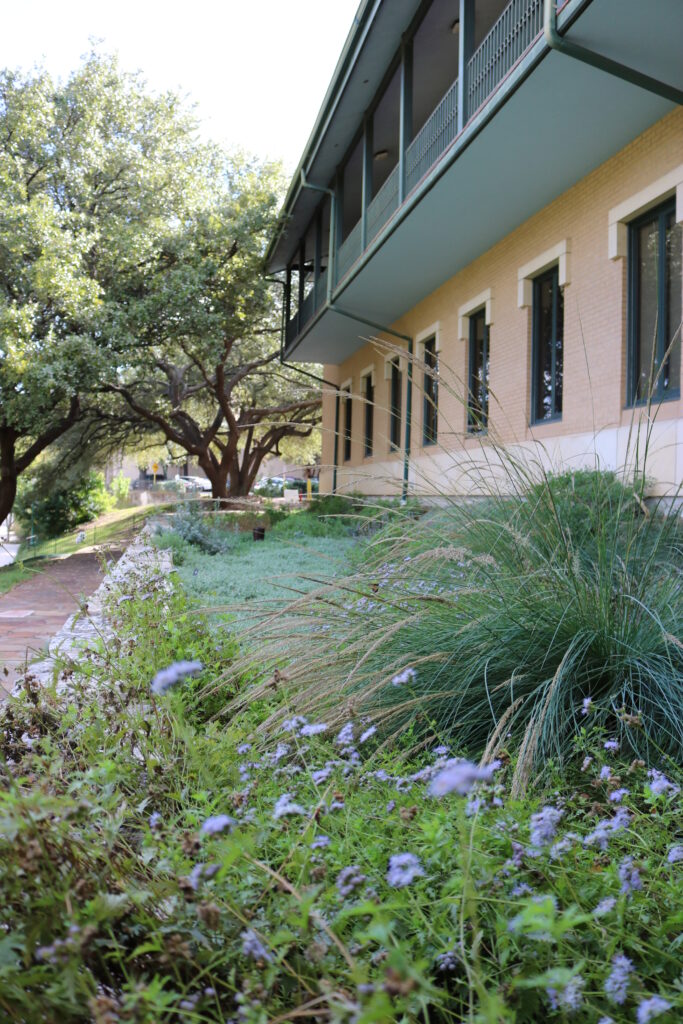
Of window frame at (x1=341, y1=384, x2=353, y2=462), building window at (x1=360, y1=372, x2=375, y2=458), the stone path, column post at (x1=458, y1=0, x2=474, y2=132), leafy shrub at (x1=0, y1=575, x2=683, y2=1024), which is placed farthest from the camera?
window frame at (x1=341, y1=384, x2=353, y2=462)

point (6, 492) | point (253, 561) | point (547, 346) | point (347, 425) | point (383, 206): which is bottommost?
point (253, 561)

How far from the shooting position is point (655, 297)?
7.22 metres

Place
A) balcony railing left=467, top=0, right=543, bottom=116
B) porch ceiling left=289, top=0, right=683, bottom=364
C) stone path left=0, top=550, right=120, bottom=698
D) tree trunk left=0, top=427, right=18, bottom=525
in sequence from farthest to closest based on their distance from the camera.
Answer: tree trunk left=0, top=427, right=18, bottom=525 < balcony railing left=467, top=0, right=543, bottom=116 < porch ceiling left=289, top=0, right=683, bottom=364 < stone path left=0, top=550, right=120, bottom=698

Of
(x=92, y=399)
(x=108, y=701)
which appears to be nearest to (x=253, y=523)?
(x=92, y=399)

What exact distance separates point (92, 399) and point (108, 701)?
19409mm

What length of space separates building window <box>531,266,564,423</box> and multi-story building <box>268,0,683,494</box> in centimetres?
2

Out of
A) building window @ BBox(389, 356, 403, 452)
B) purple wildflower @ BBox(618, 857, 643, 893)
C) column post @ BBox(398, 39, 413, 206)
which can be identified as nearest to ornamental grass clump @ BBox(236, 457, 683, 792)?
purple wildflower @ BBox(618, 857, 643, 893)

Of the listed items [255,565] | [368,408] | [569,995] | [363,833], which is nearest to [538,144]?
[255,565]

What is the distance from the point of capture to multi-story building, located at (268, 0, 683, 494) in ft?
19.5

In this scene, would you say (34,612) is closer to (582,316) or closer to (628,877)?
(582,316)

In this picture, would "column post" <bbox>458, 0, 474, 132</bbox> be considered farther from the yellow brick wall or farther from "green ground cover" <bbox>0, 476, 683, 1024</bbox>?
"green ground cover" <bbox>0, 476, 683, 1024</bbox>

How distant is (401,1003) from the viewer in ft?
3.75

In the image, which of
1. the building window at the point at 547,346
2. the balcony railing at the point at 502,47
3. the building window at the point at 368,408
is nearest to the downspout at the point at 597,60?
the balcony railing at the point at 502,47

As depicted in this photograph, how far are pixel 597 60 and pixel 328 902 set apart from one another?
623 cm
